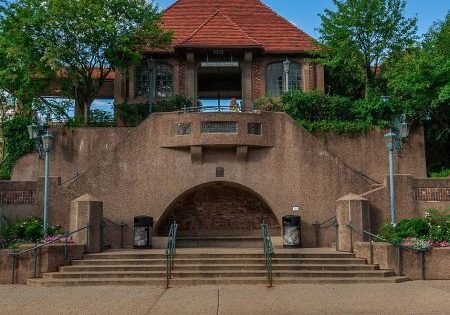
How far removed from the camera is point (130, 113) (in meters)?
23.1

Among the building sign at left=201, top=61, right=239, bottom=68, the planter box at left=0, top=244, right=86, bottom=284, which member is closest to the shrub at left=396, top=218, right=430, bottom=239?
the planter box at left=0, top=244, right=86, bottom=284

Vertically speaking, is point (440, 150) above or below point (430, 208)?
above

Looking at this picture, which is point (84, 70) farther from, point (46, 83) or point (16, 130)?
point (16, 130)

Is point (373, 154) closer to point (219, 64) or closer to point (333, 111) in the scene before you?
point (333, 111)

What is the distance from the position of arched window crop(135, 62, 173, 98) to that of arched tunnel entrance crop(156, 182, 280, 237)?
6858 mm

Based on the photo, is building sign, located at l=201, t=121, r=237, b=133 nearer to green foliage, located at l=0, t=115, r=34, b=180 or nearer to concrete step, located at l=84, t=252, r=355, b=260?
concrete step, located at l=84, t=252, r=355, b=260

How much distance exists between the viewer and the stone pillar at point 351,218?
52.6 feet

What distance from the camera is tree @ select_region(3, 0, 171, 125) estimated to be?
21.5 meters

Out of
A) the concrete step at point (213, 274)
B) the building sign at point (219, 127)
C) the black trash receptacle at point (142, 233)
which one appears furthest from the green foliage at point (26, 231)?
the building sign at point (219, 127)

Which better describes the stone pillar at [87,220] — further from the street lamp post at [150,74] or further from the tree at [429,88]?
the tree at [429,88]

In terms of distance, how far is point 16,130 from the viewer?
2155cm

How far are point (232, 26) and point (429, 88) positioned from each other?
399 inches

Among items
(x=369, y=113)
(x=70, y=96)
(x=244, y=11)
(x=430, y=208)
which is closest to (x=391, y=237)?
(x=430, y=208)

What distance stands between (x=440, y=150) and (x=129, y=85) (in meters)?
14.4
